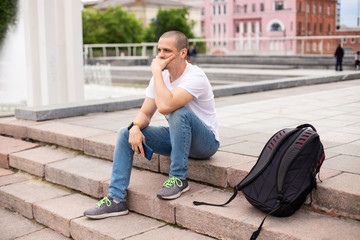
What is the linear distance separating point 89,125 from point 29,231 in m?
2.24

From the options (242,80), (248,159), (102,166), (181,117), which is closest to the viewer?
(181,117)

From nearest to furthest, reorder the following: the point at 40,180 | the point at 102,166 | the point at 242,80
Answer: the point at 102,166 < the point at 40,180 < the point at 242,80

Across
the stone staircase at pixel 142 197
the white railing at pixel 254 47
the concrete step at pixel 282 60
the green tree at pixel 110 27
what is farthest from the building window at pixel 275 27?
the stone staircase at pixel 142 197

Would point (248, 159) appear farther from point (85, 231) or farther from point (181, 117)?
point (85, 231)

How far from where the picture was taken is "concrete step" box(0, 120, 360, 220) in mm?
3227

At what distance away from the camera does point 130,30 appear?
243ft

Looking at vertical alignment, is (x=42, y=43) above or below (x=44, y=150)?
above

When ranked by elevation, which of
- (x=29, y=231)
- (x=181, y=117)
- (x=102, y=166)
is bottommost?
(x=29, y=231)

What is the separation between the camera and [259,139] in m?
5.02

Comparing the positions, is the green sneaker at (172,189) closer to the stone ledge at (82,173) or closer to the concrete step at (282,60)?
the stone ledge at (82,173)

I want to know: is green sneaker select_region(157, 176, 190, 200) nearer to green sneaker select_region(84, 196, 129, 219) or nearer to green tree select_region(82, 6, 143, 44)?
green sneaker select_region(84, 196, 129, 219)

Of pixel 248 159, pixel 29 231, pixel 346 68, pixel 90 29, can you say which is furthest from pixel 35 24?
pixel 90 29

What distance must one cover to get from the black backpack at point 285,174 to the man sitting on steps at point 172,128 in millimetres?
641

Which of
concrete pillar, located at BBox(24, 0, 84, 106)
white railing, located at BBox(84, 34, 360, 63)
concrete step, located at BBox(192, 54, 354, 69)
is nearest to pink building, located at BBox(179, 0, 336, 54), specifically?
white railing, located at BBox(84, 34, 360, 63)
